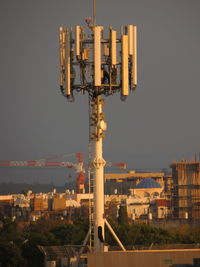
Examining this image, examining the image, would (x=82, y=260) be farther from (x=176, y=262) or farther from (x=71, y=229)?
(x=71, y=229)

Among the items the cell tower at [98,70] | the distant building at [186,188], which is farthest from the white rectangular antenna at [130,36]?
the distant building at [186,188]

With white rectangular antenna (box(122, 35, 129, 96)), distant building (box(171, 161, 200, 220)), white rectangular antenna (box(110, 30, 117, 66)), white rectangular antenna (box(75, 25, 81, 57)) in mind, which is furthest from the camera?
distant building (box(171, 161, 200, 220))

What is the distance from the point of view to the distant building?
174m

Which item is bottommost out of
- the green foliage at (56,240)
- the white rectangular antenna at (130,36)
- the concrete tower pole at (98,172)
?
the green foliage at (56,240)

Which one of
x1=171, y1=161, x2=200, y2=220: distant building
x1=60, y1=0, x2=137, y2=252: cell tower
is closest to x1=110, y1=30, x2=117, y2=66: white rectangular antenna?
x1=60, y1=0, x2=137, y2=252: cell tower

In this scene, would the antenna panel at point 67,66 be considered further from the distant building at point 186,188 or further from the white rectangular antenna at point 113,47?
the distant building at point 186,188

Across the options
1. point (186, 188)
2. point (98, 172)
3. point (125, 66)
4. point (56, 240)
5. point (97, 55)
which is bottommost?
point (56, 240)

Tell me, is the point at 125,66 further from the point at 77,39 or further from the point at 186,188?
the point at 186,188

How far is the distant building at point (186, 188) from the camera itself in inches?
6865

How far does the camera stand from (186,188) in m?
177

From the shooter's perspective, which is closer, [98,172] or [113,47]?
[113,47]

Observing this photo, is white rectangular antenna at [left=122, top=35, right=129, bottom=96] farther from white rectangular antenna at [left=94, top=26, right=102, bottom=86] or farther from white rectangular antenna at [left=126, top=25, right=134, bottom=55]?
white rectangular antenna at [left=94, top=26, right=102, bottom=86]

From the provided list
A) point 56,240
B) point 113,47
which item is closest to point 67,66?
point 113,47

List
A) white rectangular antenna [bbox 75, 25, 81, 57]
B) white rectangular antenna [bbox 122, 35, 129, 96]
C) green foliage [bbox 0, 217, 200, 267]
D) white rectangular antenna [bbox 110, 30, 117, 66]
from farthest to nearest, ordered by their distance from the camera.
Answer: green foliage [bbox 0, 217, 200, 267]
white rectangular antenna [bbox 122, 35, 129, 96]
white rectangular antenna [bbox 110, 30, 117, 66]
white rectangular antenna [bbox 75, 25, 81, 57]
